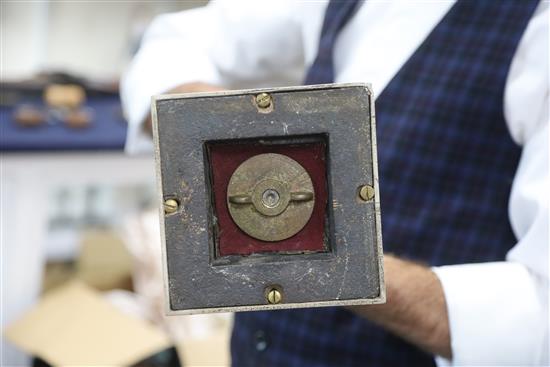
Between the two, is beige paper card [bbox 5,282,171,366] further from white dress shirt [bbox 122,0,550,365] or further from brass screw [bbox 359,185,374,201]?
brass screw [bbox 359,185,374,201]

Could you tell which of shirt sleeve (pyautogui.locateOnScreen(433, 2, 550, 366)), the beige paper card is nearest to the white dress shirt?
shirt sleeve (pyautogui.locateOnScreen(433, 2, 550, 366))

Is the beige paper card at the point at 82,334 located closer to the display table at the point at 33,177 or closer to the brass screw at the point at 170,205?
the display table at the point at 33,177

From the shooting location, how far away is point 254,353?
0.72m

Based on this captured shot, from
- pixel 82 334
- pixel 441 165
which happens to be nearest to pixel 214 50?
pixel 441 165

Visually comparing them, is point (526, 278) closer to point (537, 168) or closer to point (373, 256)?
point (537, 168)

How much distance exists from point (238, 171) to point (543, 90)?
1.01ft

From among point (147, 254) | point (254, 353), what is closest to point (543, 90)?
point (254, 353)

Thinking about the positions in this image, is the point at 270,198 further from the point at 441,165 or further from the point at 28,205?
the point at 28,205

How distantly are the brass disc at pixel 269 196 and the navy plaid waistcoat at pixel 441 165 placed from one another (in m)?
0.27

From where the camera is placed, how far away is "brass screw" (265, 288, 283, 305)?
39 cm

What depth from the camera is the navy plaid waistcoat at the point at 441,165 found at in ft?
2.06

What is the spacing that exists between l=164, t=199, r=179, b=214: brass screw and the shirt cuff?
0.85 feet

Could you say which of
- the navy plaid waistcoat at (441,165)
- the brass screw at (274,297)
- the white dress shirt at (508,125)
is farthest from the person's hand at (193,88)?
the brass screw at (274,297)

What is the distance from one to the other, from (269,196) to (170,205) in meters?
0.06
